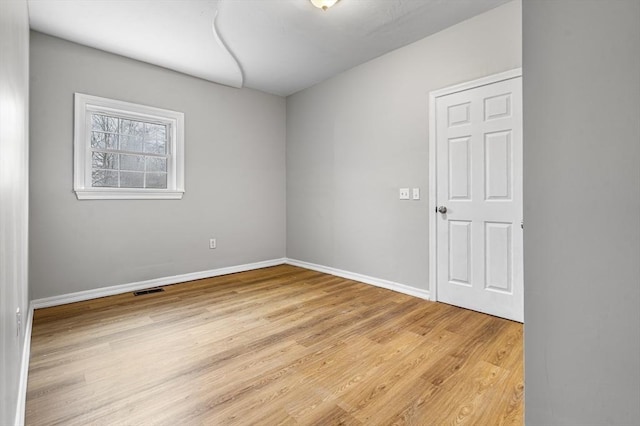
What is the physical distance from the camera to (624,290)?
54 centimetres

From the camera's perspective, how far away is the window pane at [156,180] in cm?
359

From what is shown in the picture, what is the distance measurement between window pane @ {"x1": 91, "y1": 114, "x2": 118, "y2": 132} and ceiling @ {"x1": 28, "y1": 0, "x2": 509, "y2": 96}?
0.70 metres

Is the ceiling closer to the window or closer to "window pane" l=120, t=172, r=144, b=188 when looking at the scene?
the window

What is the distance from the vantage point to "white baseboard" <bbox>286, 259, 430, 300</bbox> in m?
3.12

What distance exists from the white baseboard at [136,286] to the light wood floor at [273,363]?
143 mm

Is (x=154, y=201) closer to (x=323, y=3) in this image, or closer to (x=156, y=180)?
(x=156, y=180)

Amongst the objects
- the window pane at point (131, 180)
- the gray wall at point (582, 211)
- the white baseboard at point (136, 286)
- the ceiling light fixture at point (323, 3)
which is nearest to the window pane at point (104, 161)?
the window pane at point (131, 180)

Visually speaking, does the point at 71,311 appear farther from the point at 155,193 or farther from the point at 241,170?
the point at 241,170

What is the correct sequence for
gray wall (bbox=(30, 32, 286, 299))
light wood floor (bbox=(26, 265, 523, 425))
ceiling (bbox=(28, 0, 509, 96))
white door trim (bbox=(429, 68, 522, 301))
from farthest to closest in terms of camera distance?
white door trim (bbox=(429, 68, 522, 301)) → gray wall (bbox=(30, 32, 286, 299)) → ceiling (bbox=(28, 0, 509, 96)) → light wood floor (bbox=(26, 265, 523, 425))

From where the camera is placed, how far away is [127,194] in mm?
3348

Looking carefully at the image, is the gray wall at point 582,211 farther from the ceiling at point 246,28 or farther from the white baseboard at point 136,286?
the white baseboard at point 136,286

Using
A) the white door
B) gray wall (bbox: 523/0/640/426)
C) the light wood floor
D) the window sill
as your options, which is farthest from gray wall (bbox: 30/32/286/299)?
gray wall (bbox: 523/0/640/426)

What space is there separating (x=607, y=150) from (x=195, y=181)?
3.95m

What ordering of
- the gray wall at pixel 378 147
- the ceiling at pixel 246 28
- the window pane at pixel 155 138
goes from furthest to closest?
1. the window pane at pixel 155 138
2. the gray wall at pixel 378 147
3. the ceiling at pixel 246 28
